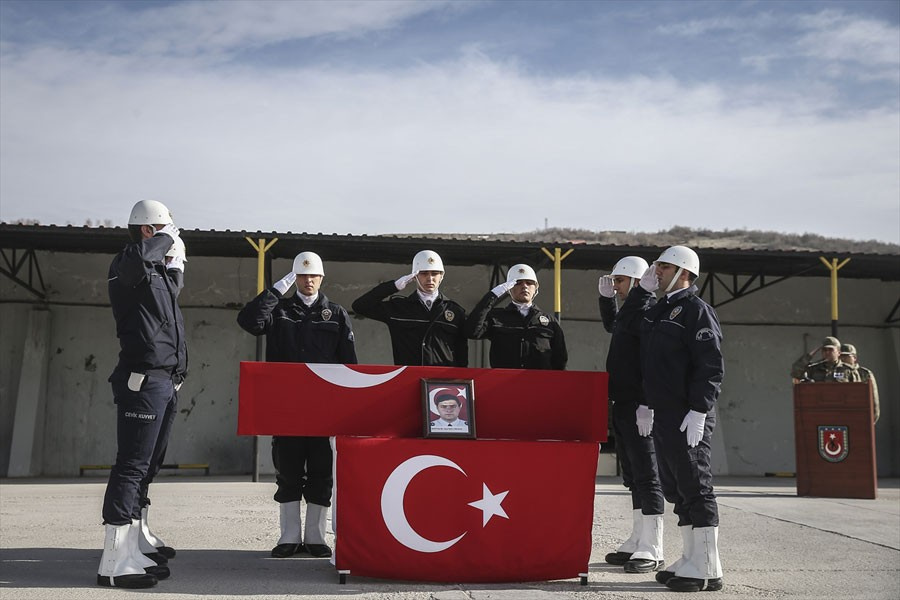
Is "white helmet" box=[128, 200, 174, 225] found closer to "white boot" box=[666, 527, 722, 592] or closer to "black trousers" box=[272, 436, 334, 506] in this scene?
"black trousers" box=[272, 436, 334, 506]

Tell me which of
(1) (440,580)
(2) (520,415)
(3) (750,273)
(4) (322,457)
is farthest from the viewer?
(3) (750,273)

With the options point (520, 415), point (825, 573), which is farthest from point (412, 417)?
point (825, 573)

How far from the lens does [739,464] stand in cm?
1742

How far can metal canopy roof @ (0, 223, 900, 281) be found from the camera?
13.8m

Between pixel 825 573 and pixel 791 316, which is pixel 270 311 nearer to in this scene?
pixel 825 573

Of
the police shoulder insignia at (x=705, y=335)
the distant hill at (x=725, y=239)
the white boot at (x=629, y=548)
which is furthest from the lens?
the distant hill at (x=725, y=239)

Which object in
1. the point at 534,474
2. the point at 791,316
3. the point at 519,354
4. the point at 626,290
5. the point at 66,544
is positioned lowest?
the point at 66,544

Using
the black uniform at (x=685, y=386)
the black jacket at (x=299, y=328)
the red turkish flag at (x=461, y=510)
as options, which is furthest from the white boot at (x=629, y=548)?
the black jacket at (x=299, y=328)

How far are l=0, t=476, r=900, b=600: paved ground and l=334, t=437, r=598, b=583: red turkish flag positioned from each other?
0.41 feet

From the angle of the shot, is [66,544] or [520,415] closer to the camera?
[520,415]

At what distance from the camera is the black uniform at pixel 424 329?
701cm

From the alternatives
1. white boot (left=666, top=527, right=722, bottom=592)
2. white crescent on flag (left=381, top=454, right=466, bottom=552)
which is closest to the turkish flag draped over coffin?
white crescent on flag (left=381, top=454, right=466, bottom=552)

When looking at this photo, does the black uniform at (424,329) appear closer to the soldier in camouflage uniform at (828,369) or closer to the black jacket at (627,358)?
the black jacket at (627,358)

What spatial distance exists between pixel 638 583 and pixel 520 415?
1.27m
